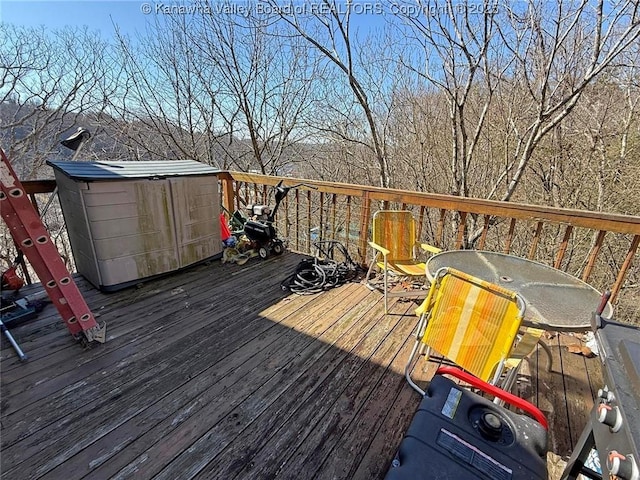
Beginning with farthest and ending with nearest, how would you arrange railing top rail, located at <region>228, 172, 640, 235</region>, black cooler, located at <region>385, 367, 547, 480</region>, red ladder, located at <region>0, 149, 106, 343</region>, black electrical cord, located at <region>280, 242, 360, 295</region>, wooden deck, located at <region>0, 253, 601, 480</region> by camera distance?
black electrical cord, located at <region>280, 242, 360, 295</region>
railing top rail, located at <region>228, 172, 640, 235</region>
red ladder, located at <region>0, 149, 106, 343</region>
wooden deck, located at <region>0, 253, 601, 480</region>
black cooler, located at <region>385, 367, 547, 480</region>

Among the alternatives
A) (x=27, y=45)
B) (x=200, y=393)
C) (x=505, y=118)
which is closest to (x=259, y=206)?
(x=200, y=393)

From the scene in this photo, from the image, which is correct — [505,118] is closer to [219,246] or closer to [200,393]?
[219,246]

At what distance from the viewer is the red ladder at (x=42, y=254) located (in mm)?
1771

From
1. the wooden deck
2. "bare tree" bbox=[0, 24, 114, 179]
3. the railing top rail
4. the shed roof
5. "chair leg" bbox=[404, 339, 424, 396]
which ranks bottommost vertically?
the wooden deck

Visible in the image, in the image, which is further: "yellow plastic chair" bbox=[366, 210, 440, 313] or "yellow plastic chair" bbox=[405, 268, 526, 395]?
"yellow plastic chair" bbox=[366, 210, 440, 313]

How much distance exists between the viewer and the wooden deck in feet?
4.50

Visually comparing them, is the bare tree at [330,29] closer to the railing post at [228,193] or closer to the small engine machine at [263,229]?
the railing post at [228,193]

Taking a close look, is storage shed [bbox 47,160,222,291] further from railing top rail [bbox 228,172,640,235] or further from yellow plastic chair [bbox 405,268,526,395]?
yellow plastic chair [bbox 405,268,526,395]

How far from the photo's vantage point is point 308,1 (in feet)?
14.3

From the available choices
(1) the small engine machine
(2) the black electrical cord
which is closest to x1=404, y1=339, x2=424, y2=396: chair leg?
(2) the black electrical cord

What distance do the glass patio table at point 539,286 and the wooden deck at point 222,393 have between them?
2.01 feet

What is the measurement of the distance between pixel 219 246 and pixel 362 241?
1.64 meters

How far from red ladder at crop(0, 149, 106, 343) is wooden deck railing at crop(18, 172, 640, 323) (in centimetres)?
105

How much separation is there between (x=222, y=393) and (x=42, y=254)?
1.41 meters
